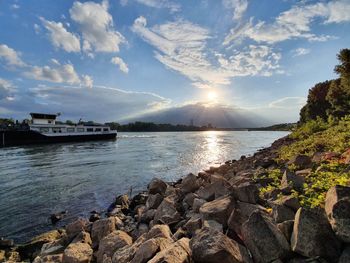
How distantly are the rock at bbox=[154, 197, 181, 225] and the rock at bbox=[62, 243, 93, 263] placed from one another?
247 cm

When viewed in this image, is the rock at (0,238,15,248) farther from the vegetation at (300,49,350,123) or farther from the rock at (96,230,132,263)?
the vegetation at (300,49,350,123)

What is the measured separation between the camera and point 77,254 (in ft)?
22.7

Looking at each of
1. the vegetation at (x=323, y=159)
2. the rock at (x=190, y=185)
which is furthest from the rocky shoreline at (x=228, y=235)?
the rock at (x=190, y=185)

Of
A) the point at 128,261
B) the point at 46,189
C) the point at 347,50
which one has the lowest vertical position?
the point at 46,189

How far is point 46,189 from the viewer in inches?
723

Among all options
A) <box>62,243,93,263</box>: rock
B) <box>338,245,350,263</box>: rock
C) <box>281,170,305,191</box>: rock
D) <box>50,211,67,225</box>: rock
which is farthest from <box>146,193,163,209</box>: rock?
<box>338,245,350,263</box>: rock

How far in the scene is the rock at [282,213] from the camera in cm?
519

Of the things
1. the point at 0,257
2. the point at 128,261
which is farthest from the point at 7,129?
the point at 128,261

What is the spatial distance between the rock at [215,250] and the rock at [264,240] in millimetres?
246

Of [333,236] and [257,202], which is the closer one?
[333,236]

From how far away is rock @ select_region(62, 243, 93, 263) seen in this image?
6.74 m

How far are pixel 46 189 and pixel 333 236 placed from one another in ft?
62.4

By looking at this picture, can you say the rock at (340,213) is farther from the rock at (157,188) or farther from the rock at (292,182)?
the rock at (157,188)

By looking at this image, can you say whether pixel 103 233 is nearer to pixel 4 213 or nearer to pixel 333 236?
pixel 333 236
